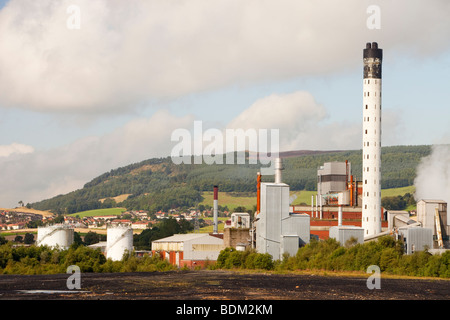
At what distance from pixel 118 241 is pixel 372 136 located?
34.7 metres

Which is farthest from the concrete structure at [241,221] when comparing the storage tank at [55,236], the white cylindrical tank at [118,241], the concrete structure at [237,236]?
the storage tank at [55,236]

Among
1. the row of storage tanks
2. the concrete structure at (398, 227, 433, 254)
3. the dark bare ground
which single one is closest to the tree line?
the concrete structure at (398, 227, 433, 254)

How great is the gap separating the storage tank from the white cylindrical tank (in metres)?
5.02

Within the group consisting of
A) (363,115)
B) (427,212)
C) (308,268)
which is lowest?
(308,268)

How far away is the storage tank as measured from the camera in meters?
87.2

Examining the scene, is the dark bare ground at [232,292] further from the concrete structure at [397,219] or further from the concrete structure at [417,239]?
the concrete structure at [397,219]

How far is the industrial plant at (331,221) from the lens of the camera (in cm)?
7062

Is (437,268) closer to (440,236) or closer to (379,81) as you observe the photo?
(440,236)

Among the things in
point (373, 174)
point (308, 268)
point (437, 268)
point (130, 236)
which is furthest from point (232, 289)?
point (130, 236)

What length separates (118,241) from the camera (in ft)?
294

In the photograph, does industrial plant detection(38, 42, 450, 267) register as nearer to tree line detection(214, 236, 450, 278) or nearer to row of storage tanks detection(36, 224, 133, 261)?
row of storage tanks detection(36, 224, 133, 261)

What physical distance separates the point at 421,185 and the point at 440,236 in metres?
25.9

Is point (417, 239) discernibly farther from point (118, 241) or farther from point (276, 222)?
point (118, 241)

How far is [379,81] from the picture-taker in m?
81.7
